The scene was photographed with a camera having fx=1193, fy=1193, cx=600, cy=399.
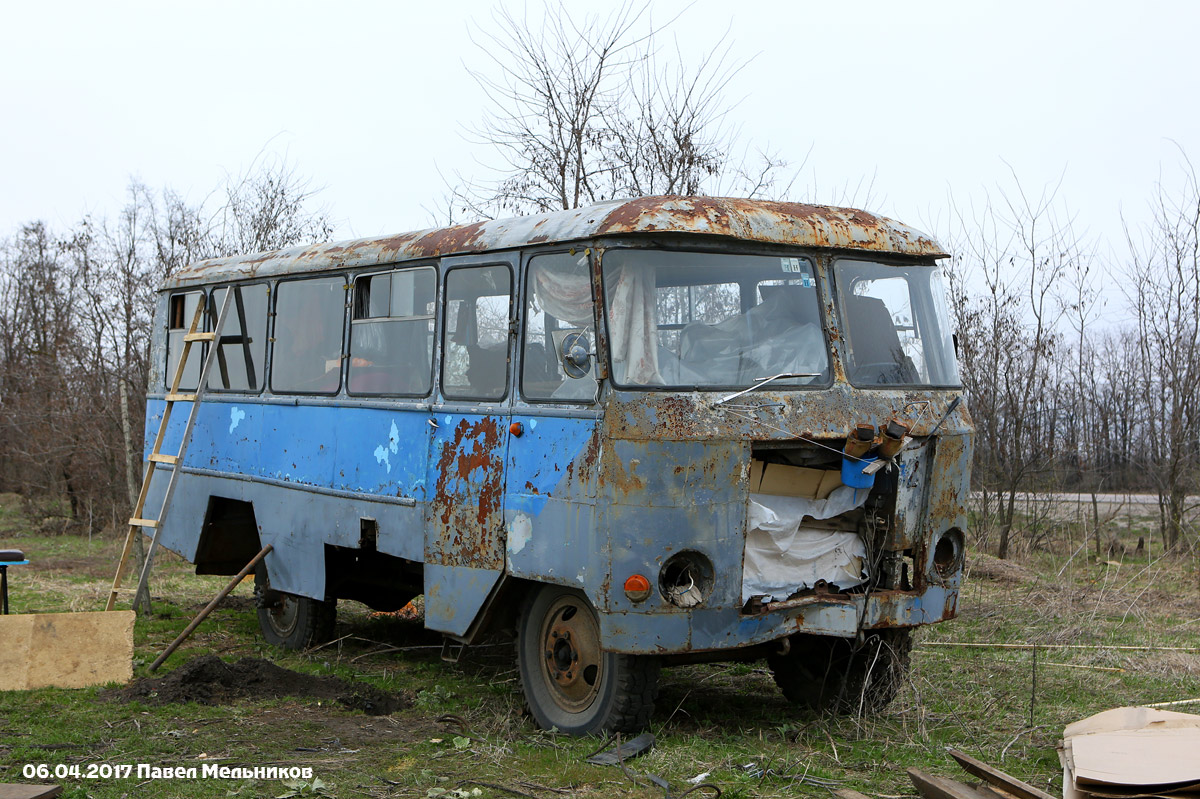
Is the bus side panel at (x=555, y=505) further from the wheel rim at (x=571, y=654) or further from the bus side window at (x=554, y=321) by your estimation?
the wheel rim at (x=571, y=654)

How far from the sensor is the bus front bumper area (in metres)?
5.74

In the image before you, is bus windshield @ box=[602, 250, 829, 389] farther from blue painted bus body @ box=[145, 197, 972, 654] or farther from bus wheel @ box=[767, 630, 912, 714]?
bus wheel @ box=[767, 630, 912, 714]

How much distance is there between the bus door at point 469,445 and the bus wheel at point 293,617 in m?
2.25

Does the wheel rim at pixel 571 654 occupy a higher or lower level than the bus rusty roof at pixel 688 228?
lower

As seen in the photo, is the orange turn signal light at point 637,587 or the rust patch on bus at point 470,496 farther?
the rust patch on bus at point 470,496

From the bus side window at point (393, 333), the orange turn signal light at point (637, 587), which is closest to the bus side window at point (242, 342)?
the bus side window at point (393, 333)

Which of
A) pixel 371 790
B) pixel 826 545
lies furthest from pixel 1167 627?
pixel 371 790

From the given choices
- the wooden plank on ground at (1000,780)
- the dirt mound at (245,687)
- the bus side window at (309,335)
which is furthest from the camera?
the bus side window at (309,335)

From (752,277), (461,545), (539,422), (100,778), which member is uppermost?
(752,277)

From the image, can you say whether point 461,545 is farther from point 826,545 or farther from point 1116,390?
point 1116,390

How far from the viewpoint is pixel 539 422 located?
20.6 feet

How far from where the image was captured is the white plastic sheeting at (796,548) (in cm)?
599

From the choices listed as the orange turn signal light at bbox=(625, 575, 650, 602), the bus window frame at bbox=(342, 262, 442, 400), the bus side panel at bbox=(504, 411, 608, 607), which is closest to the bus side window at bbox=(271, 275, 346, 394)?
the bus window frame at bbox=(342, 262, 442, 400)

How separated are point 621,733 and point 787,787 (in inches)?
42.3
